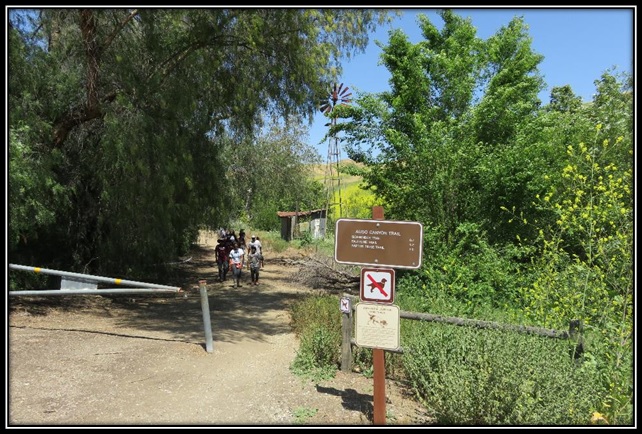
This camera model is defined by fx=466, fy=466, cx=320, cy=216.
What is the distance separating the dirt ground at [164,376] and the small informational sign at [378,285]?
1233 millimetres

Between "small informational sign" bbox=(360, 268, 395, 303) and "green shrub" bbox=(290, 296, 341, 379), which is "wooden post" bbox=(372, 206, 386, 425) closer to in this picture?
"small informational sign" bbox=(360, 268, 395, 303)

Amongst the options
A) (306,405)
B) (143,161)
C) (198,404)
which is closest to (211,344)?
(198,404)

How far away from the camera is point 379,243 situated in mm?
4098

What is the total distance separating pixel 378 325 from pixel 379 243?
2.38 feet

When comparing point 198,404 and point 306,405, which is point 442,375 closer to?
point 306,405

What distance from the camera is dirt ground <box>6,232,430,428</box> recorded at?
4.64 meters

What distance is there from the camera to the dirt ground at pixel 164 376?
464cm

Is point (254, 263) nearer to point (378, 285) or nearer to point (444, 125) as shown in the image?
point (444, 125)

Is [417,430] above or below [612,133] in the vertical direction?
below

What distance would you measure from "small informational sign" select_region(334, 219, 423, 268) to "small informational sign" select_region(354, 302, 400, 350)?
0.40m

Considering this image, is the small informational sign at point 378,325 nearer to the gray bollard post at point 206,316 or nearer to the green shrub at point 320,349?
the green shrub at point 320,349

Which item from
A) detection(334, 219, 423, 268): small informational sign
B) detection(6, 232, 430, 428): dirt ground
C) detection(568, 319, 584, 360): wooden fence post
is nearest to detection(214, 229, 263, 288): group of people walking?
detection(6, 232, 430, 428): dirt ground

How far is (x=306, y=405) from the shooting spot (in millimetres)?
4957

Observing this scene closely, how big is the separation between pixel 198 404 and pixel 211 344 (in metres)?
2.14
